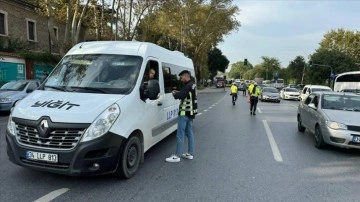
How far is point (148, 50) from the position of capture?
22.7 feet

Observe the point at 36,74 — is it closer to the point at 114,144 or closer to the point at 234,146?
the point at 234,146

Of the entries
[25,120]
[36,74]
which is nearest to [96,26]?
[36,74]

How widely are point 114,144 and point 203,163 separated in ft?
7.63

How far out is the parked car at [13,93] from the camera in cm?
1515

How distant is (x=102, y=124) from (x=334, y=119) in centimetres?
567

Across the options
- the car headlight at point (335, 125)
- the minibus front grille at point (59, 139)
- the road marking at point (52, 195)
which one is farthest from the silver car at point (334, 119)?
the road marking at point (52, 195)

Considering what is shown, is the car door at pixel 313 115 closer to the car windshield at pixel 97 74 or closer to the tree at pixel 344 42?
the car windshield at pixel 97 74

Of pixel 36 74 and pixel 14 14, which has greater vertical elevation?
pixel 14 14

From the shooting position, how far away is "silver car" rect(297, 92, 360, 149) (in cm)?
793

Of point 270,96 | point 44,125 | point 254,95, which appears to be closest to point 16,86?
point 254,95

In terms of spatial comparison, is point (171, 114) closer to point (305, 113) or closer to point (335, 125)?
point (335, 125)

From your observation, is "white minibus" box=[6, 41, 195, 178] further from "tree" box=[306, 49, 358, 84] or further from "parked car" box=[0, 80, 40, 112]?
"tree" box=[306, 49, 358, 84]

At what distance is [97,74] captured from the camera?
6.29 meters

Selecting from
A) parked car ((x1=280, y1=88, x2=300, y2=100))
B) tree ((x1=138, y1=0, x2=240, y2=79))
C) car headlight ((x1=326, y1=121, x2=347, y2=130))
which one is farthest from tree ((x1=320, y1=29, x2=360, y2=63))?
car headlight ((x1=326, y1=121, x2=347, y2=130))
